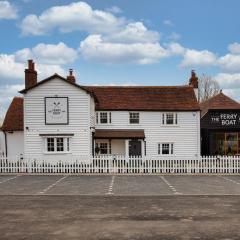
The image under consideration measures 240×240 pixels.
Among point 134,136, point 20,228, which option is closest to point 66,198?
point 20,228

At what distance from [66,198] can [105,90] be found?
25912mm

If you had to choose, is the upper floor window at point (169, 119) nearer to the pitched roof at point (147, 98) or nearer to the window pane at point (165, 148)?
the pitched roof at point (147, 98)

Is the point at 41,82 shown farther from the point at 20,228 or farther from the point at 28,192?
the point at 20,228

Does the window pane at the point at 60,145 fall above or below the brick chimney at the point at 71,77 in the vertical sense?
below

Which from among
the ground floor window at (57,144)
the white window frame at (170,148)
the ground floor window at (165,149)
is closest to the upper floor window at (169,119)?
the white window frame at (170,148)

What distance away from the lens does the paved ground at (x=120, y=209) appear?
41.8 feet

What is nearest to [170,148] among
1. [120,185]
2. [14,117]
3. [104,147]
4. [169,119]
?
[169,119]

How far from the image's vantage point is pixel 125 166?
3195cm

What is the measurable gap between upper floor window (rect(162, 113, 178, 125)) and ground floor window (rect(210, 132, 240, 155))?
16.6ft

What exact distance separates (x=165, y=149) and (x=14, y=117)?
569 inches

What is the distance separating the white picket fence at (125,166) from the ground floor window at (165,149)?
923 centimetres

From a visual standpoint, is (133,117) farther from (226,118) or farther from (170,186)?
(170,186)

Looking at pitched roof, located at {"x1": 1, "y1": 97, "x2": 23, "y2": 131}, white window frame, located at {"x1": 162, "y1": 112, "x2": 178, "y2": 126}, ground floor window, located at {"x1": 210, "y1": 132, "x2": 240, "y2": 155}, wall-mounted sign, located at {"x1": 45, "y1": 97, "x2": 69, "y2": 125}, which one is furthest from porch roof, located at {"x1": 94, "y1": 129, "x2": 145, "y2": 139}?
ground floor window, located at {"x1": 210, "y1": 132, "x2": 240, "y2": 155}

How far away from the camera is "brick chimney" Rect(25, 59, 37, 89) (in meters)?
39.3
